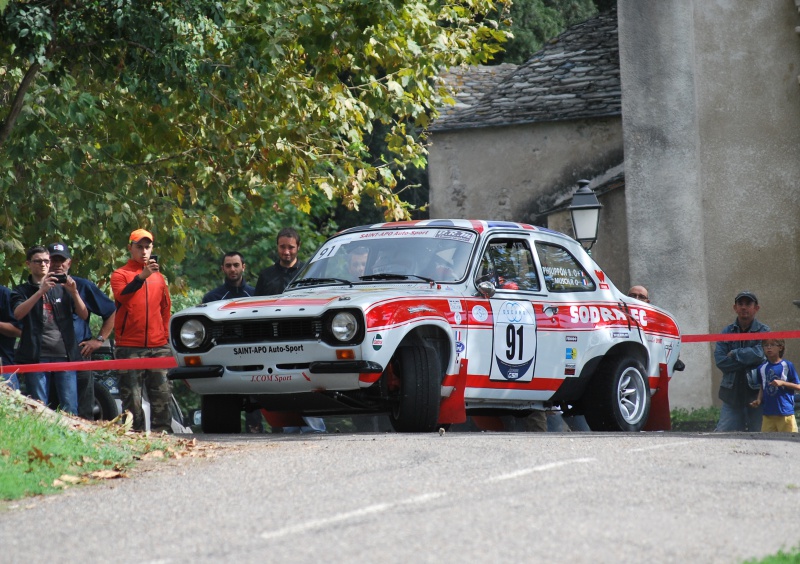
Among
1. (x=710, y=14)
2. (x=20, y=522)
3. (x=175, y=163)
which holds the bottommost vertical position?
(x=20, y=522)

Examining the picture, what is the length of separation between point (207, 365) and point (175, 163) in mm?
8578

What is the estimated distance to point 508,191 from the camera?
29.0 meters

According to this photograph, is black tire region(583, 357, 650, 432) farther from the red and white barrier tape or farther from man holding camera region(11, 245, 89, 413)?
man holding camera region(11, 245, 89, 413)

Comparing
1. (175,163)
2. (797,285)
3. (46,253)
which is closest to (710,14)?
(797,285)

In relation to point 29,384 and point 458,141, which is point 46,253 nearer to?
point 29,384

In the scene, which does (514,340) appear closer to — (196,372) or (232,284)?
A: (196,372)

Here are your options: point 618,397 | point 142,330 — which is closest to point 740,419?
point 618,397

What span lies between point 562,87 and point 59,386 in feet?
57.1

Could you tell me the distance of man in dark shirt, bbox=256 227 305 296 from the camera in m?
13.5

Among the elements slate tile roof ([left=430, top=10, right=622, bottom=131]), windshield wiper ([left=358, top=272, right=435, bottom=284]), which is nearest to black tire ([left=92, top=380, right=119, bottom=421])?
windshield wiper ([left=358, top=272, right=435, bottom=284])

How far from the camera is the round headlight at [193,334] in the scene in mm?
11484

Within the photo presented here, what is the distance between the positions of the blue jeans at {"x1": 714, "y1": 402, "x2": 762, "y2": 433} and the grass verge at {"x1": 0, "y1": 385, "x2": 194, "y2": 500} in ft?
18.4

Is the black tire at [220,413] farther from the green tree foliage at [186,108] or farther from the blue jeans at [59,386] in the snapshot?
the green tree foliage at [186,108]

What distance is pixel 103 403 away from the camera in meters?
15.7
